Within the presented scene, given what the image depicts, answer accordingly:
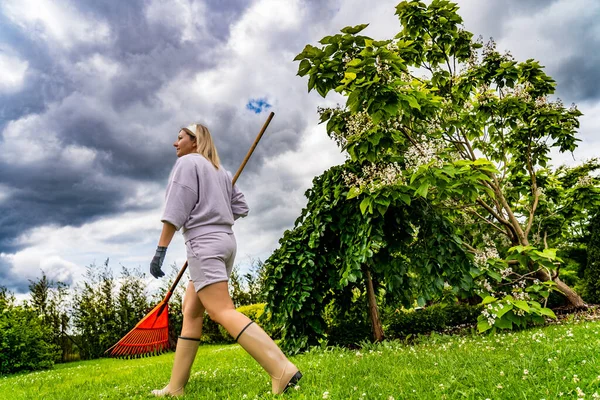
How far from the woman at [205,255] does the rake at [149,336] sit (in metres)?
0.44

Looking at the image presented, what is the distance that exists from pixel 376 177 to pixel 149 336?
3174 mm

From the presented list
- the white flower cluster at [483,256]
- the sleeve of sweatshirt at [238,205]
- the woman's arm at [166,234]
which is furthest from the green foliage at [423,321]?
the woman's arm at [166,234]

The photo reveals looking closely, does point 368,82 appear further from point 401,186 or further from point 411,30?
point 411,30

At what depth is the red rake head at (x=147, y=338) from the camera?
3.65 metres

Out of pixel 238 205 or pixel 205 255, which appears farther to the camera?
pixel 238 205

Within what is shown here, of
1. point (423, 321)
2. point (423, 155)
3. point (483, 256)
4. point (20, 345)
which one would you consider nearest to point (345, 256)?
point (423, 155)

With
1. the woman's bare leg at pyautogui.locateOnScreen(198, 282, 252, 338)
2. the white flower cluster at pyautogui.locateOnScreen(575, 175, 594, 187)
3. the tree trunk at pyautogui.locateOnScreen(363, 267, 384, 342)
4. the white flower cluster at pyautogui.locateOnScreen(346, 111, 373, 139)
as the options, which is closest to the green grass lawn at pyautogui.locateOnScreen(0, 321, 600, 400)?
the woman's bare leg at pyautogui.locateOnScreen(198, 282, 252, 338)

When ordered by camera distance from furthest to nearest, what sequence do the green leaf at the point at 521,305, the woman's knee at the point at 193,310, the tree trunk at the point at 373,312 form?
the tree trunk at the point at 373,312 → the green leaf at the point at 521,305 → the woman's knee at the point at 193,310

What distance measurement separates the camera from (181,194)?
118 inches

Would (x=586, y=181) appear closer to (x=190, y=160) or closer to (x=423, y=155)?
(x=423, y=155)

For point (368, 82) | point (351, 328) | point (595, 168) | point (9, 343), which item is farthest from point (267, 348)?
point (595, 168)

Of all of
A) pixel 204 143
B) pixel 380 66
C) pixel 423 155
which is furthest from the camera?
pixel 423 155

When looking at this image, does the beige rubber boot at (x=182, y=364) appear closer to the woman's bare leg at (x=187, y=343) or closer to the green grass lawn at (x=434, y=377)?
the woman's bare leg at (x=187, y=343)

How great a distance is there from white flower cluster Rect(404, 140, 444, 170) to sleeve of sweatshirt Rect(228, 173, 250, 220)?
7.57 feet
